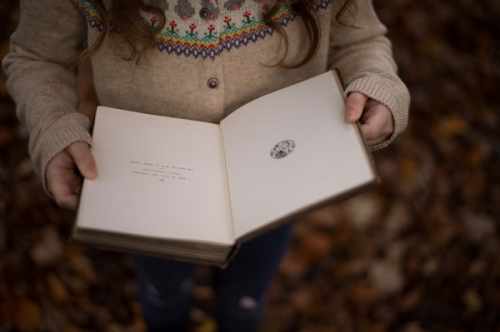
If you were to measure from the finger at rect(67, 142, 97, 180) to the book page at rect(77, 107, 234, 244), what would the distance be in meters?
0.02

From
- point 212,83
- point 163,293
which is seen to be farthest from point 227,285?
point 212,83

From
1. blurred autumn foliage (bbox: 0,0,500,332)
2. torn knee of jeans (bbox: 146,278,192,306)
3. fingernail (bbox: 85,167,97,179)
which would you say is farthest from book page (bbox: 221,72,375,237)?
blurred autumn foliage (bbox: 0,0,500,332)

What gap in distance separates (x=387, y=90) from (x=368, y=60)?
0.43ft

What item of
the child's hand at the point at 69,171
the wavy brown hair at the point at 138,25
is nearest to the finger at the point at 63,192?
the child's hand at the point at 69,171

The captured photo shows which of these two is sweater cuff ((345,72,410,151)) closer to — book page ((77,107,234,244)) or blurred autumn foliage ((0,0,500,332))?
book page ((77,107,234,244))

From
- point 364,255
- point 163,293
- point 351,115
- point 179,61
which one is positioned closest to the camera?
point 351,115

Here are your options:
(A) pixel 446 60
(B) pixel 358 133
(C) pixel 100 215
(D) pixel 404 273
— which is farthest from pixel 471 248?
(C) pixel 100 215

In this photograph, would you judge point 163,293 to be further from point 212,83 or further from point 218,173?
point 212,83

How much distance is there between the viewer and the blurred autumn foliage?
1516 millimetres

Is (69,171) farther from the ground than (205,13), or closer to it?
closer to it

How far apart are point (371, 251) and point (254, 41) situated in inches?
44.3

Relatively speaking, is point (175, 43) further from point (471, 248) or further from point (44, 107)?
point (471, 248)

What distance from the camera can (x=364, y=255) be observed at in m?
1.67

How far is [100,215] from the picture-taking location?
2.27 feet
